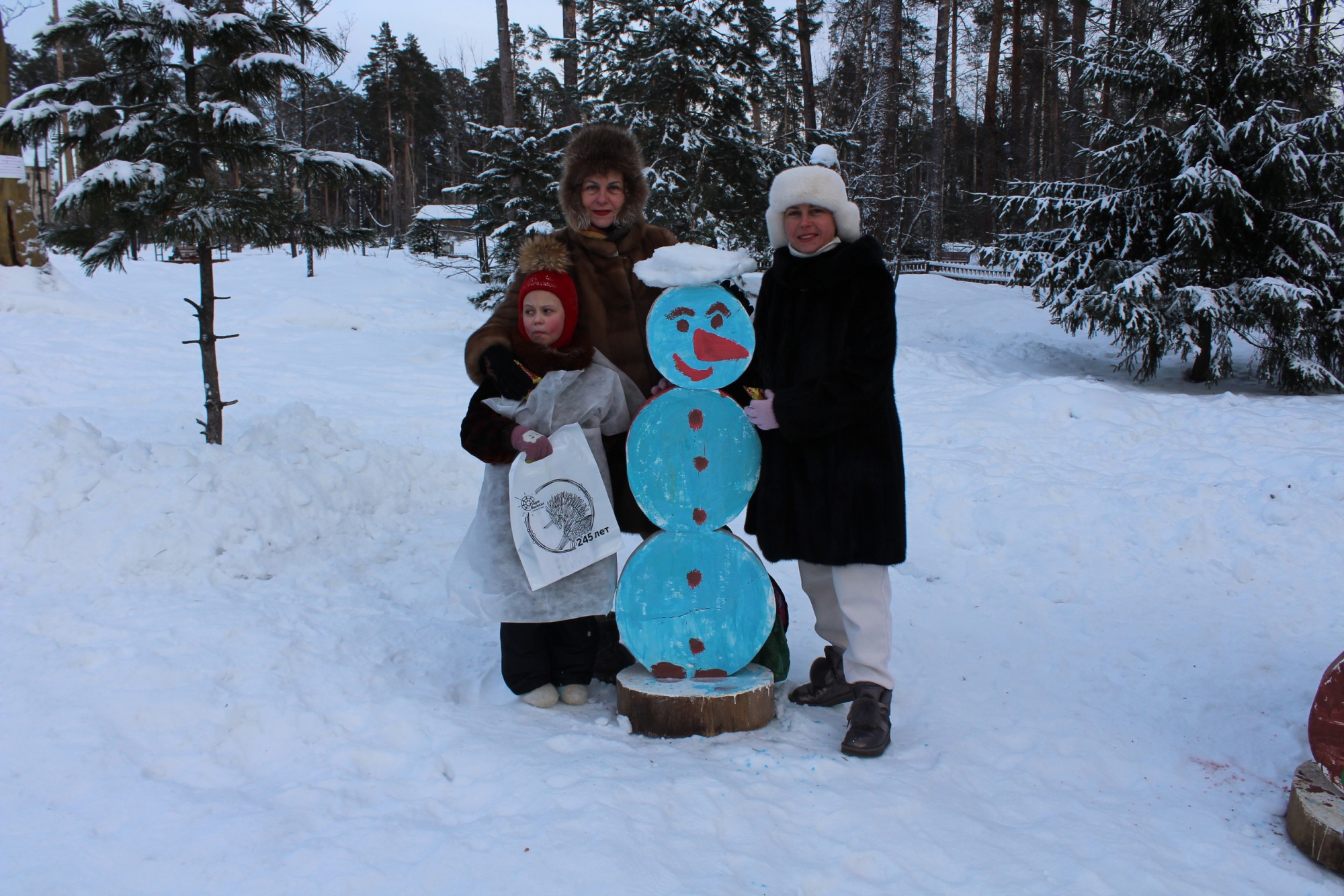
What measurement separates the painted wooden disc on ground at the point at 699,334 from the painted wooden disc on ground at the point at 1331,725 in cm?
198

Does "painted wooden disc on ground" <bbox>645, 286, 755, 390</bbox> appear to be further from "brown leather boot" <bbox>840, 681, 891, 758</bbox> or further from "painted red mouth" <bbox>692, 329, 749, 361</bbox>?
"brown leather boot" <bbox>840, 681, 891, 758</bbox>

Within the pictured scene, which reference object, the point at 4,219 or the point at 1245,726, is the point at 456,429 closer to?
the point at 1245,726

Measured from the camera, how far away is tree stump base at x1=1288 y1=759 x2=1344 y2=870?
223 cm

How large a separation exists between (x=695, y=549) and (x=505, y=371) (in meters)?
0.95

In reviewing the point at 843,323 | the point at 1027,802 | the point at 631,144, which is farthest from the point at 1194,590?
the point at 631,144

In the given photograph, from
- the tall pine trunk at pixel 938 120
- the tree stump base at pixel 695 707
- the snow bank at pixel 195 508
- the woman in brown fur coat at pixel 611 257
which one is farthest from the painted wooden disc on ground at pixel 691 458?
the tall pine trunk at pixel 938 120

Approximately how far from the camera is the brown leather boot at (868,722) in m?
2.84

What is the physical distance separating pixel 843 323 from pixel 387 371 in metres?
8.59

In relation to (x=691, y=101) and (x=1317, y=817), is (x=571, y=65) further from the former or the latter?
(x=1317, y=817)

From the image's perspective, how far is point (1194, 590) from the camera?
4.50 m

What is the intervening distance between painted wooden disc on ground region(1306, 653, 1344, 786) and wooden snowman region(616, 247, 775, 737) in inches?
65.0

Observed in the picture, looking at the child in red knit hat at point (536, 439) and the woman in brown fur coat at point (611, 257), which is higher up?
the woman in brown fur coat at point (611, 257)

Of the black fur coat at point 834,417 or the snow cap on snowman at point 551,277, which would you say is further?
the snow cap on snowman at point 551,277

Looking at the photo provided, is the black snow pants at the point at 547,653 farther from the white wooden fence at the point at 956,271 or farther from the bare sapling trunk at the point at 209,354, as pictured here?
the white wooden fence at the point at 956,271
